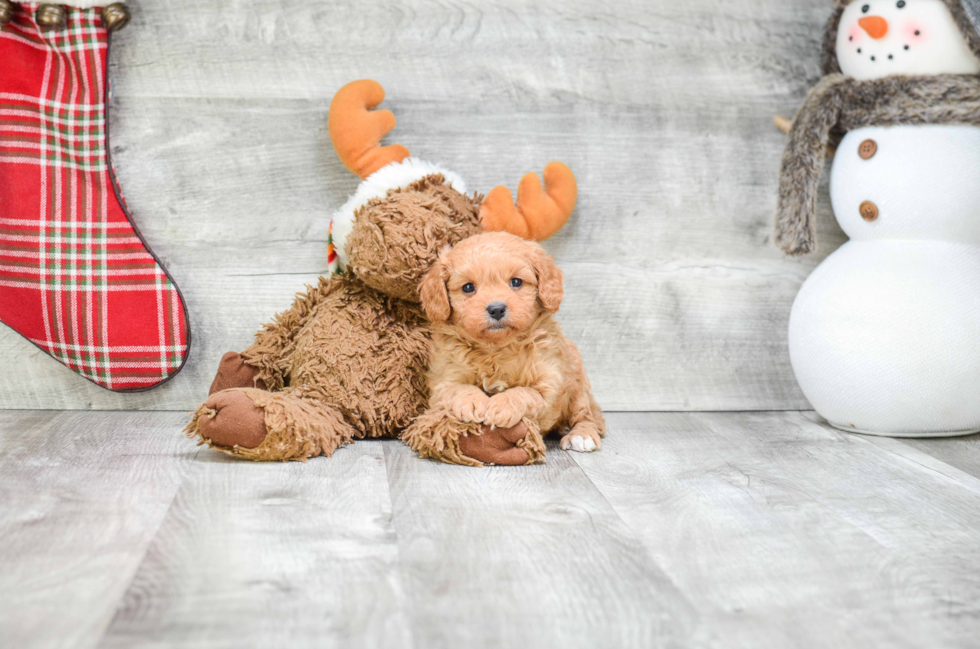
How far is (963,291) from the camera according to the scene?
4.71ft

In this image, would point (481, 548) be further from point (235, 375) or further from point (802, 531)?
point (235, 375)

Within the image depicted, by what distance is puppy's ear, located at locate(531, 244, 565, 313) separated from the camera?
1281 millimetres

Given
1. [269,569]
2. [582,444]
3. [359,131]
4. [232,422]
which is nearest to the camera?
[269,569]

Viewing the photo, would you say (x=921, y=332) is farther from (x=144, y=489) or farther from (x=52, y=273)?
(x=52, y=273)

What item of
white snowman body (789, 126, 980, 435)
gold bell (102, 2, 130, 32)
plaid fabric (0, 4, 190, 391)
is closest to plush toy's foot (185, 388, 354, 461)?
plaid fabric (0, 4, 190, 391)

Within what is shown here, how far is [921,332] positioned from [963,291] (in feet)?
0.37

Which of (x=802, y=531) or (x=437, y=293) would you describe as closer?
(x=802, y=531)

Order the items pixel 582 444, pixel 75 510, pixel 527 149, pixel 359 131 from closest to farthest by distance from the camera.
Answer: pixel 75 510, pixel 582 444, pixel 359 131, pixel 527 149

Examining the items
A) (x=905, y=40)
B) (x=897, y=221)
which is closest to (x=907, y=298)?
(x=897, y=221)

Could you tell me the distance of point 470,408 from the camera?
4.12ft

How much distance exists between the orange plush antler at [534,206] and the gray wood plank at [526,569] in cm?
48

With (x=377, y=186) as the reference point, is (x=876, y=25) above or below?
above

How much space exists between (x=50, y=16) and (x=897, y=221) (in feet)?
5.17

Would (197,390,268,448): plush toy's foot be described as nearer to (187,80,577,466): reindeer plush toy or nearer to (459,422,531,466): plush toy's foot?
(187,80,577,466): reindeer plush toy
